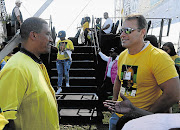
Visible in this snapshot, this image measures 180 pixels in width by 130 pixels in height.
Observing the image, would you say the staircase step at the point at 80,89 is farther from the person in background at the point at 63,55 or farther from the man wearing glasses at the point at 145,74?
the man wearing glasses at the point at 145,74

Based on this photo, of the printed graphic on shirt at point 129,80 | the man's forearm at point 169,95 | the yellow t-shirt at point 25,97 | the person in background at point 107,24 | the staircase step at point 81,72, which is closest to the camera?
the yellow t-shirt at point 25,97

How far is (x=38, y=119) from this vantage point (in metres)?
1.44

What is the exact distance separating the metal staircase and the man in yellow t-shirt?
3679mm

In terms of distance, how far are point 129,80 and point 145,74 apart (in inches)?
8.2

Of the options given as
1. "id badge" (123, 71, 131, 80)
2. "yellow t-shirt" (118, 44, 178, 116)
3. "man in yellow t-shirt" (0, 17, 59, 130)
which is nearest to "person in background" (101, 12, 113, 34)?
"yellow t-shirt" (118, 44, 178, 116)

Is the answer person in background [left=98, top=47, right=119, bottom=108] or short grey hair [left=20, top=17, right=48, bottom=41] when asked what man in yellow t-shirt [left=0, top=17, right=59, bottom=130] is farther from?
person in background [left=98, top=47, right=119, bottom=108]

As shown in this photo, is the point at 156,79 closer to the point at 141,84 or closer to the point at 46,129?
the point at 141,84

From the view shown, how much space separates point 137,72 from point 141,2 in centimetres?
1251

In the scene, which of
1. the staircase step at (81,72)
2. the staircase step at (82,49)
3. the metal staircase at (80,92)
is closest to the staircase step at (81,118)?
the metal staircase at (80,92)

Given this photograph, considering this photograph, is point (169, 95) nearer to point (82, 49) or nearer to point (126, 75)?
point (126, 75)

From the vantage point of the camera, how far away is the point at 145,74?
174 centimetres

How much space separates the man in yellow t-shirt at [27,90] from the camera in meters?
1.28

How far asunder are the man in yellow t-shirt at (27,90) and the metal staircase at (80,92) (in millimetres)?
3679

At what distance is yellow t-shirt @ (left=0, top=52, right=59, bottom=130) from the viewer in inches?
50.3
